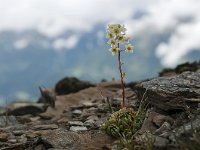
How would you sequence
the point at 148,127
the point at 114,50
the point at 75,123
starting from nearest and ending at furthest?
the point at 148,127
the point at 114,50
the point at 75,123

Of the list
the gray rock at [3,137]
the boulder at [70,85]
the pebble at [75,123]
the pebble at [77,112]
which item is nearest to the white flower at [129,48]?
the pebble at [75,123]

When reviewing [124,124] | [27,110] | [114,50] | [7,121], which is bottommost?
[124,124]

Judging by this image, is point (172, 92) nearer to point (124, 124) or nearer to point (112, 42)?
point (124, 124)

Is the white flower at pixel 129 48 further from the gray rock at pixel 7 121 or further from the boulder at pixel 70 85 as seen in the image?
the boulder at pixel 70 85

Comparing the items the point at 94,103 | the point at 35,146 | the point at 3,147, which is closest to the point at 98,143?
the point at 35,146

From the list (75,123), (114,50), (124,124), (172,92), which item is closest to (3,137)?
(75,123)

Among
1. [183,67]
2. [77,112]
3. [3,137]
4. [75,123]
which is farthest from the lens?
[183,67]

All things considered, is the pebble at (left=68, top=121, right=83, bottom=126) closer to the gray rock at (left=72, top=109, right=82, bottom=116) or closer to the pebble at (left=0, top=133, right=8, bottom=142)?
the pebble at (left=0, top=133, right=8, bottom=142)
